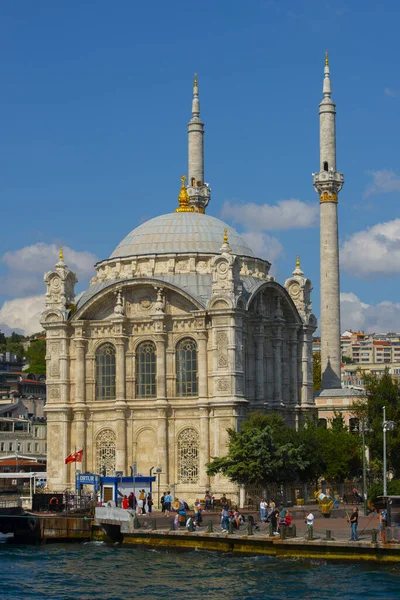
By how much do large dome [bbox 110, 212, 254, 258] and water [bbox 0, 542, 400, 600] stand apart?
22767 millimetres

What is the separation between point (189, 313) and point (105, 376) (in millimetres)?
6363

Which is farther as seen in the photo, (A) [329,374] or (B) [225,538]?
(A) [329,374]

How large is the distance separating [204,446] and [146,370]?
5.50 metres

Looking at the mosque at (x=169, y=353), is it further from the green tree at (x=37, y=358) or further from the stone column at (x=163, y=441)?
the green tree at (x=37, y=358)

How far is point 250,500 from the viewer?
65.7m

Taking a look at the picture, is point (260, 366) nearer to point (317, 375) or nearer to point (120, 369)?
point (120, 369)

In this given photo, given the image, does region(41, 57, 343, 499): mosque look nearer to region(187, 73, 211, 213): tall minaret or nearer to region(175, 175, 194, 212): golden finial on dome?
region(175, 175, 194, 212): golden finial on dome

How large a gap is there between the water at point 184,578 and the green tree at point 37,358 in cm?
10560

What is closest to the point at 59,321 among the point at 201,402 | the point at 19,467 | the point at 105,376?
the point at 105,376

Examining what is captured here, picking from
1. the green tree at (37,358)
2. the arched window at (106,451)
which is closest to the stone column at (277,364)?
the arched window at (106,451)

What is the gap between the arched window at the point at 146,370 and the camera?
227ft

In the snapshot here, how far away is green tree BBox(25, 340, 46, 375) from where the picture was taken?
519ft

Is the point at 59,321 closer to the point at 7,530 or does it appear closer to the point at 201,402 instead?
the point at 201,402

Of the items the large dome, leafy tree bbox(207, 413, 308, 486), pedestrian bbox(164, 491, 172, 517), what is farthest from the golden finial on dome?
pedestrian bbox(164, 491, 172, 517)
